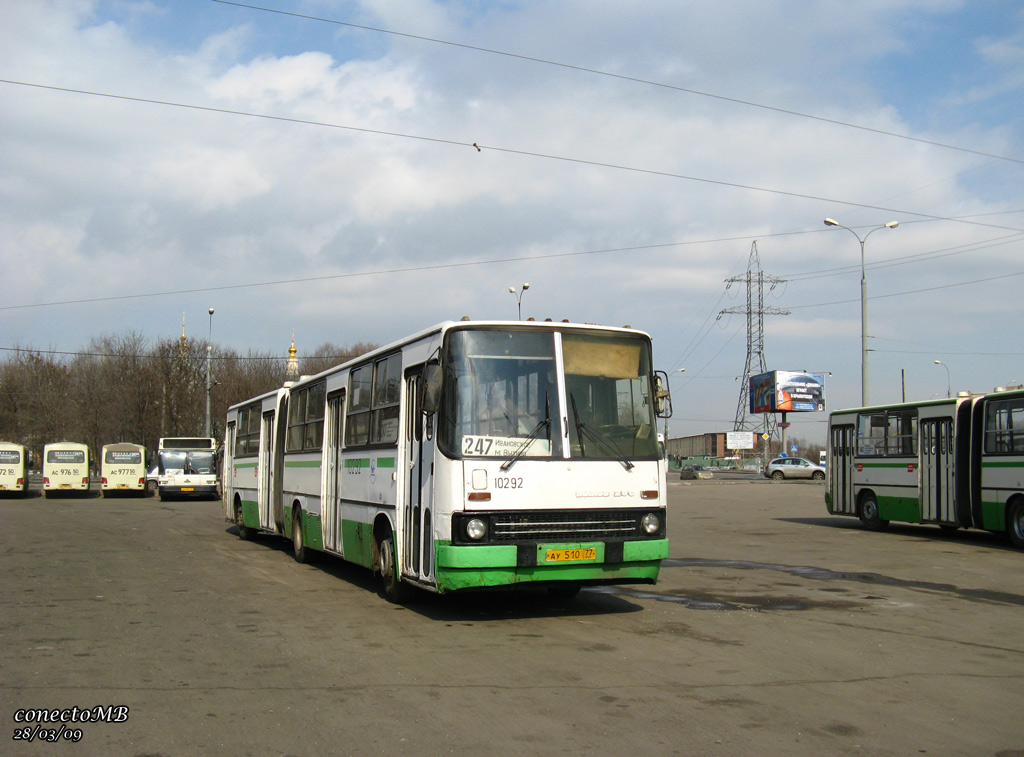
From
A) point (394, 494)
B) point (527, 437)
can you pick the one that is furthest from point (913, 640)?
point (394, 494)

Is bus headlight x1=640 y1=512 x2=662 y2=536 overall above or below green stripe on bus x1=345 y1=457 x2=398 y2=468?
below

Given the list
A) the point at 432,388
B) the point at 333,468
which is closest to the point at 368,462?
the point at 333,468

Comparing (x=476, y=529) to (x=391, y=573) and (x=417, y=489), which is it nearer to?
(x=417, y=489)

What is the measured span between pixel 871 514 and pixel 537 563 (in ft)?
53.8

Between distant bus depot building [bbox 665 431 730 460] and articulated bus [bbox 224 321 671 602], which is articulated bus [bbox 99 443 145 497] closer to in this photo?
articulated bus [bbox 224 321 671 602]

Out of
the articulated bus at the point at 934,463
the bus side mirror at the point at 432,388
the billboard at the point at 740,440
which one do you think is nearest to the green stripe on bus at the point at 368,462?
the bus side mirror at the point at 432,388

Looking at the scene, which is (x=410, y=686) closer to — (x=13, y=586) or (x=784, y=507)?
(x=13, y=586)

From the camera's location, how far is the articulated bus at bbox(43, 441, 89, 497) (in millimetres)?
42688

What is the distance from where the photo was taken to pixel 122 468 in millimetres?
43344

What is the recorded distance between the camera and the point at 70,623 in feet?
30.3

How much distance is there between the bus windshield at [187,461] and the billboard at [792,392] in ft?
166

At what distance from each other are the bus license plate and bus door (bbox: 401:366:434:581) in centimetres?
122

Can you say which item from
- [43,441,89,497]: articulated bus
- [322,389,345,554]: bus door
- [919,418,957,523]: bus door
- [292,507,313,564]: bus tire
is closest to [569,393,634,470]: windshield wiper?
[322,389,345,554]: bus door

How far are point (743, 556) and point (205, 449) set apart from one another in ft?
101
